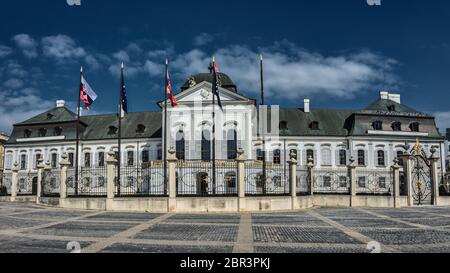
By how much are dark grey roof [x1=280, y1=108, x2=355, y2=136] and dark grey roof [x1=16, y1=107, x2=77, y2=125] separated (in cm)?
2846

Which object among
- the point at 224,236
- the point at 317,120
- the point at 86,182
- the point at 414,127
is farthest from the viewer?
the point at 317,120

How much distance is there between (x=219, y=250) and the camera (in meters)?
8.06

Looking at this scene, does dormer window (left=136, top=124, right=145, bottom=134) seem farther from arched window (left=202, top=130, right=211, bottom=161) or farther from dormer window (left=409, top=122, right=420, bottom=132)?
dormer window (left=409, top=122, right=420, bottom=132)

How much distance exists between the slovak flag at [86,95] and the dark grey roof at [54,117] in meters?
28.7

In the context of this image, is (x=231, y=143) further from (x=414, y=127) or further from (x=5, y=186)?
(x=414, y=127)

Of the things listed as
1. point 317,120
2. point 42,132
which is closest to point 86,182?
point 42,132

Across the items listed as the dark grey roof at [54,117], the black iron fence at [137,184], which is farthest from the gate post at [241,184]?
the dark grey roof at [54,117]

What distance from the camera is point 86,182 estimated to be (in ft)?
69.6

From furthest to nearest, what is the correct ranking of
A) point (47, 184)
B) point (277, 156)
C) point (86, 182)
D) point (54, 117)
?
point (54, 117), point (277, 156), point (47, 184), point (86, 182)

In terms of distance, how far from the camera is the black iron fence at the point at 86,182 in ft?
68.1

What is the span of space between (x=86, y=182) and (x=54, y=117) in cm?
3515

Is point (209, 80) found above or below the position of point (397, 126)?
above

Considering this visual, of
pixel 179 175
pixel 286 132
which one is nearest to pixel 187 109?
pixel 286 132

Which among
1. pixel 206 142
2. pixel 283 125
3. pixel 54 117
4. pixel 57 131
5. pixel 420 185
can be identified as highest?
pixel 54 117
